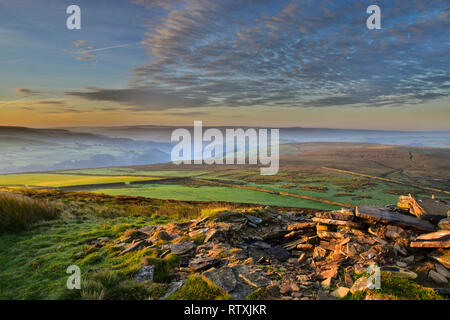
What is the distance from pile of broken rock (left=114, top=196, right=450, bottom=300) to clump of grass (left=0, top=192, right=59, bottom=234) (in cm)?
617

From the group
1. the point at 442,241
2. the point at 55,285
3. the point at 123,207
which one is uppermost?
the point at 442,241

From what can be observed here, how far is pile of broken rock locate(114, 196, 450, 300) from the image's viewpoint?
4.50m

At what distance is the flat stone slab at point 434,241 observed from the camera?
5.03 m

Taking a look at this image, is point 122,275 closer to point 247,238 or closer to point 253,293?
point 253,293

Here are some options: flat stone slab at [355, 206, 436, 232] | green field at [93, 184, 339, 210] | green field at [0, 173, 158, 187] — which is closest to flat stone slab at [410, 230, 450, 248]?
flat stone slab at [355, 206, 436, 232]

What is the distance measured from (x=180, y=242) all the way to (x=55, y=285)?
3.42 meters

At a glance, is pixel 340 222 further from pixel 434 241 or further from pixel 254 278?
pixel 254 278

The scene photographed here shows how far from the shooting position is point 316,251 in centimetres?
620

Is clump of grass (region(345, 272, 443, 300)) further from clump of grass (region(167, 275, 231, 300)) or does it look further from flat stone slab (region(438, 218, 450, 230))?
flat stone slab (region(438, 218, 450, 230))

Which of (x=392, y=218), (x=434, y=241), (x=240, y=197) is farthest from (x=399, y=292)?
(x=240, y=197)

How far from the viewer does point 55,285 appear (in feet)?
16.6

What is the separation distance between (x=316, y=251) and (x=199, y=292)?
3783 millimetres
